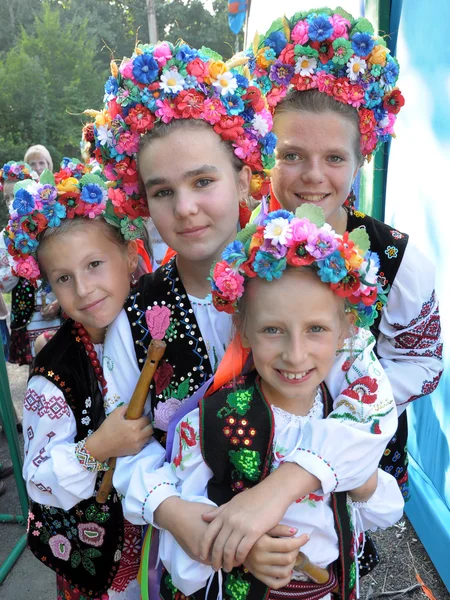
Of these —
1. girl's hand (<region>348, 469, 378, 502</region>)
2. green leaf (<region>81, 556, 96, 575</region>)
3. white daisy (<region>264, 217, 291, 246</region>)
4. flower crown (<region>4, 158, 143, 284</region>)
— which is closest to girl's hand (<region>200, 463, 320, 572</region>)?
girl's hand (<region>348, 469, 378, 502</region>)

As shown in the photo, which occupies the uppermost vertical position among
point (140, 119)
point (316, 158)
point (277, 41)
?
point (277, 41)

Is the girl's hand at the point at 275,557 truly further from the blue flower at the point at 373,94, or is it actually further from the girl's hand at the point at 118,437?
the blue flower at the point at 373,94

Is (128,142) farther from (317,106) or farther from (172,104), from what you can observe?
(317,106)

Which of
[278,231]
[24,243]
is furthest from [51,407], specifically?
[278,231]

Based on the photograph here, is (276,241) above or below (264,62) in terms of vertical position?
below

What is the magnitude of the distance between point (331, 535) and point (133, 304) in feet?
2.94

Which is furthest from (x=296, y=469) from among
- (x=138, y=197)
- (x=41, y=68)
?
(x=41, y=68)

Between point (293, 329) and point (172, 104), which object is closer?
point (293, 329)

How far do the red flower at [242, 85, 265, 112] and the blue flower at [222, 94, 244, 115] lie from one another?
6 centimetres

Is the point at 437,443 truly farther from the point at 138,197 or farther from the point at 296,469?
the point at 138,197

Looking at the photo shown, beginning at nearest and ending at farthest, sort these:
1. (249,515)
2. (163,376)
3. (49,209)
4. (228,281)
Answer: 1. (249,515)
2. (228,281)
3. (163,376)
4. (49,209)

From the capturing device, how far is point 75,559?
6.21 ft

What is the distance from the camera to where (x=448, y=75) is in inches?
99.7

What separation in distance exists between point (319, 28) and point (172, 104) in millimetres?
696
